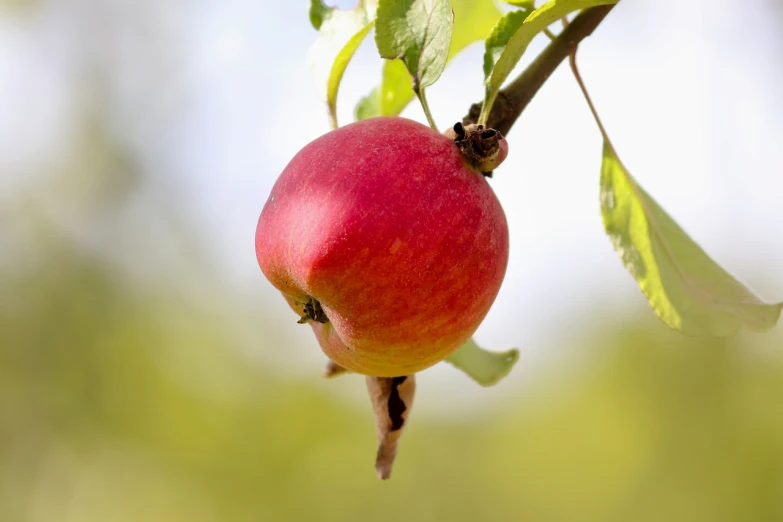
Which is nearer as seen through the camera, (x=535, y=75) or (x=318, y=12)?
(x=535, y=75)

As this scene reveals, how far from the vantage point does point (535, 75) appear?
0.85 meters

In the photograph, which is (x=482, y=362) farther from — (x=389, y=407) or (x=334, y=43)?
(x=334, y=43)

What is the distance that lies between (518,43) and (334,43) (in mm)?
356

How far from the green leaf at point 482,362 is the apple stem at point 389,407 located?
0.13 metres

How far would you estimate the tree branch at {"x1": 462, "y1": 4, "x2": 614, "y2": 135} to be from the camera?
83 centimetres

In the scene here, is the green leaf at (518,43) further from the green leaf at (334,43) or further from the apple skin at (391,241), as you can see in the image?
the green leaf at (334,43)

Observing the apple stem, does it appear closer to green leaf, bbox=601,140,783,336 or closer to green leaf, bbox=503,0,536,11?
green leaf, bbox=601,140,783,336

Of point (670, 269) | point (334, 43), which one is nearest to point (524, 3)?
point (334, 43)

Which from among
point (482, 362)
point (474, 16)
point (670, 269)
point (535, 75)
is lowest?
point (482, 362)

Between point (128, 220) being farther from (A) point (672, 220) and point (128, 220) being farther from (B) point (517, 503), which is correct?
(A) point (672, 220)

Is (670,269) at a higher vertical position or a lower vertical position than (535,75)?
lower

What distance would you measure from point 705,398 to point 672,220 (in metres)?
12.6

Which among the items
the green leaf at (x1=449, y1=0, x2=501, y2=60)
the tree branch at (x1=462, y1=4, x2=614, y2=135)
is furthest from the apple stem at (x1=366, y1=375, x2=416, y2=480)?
the green leaf at (x1=449, y1=0, x2=501, y2=60)

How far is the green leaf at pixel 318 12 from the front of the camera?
1038 mm
